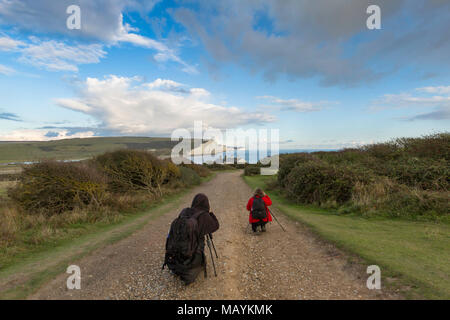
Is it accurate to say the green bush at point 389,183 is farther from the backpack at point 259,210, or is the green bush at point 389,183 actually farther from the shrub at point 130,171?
the shrub at point 130,171

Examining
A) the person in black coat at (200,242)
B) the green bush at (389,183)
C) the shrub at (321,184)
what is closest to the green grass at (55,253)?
the person in black coat at (200,242)

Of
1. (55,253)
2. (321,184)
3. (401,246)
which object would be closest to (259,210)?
(401,246)

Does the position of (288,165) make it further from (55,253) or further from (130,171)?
(55,253)

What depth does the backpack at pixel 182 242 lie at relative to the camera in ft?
14.1

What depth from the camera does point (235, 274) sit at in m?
4.94

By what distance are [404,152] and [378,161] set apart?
197 centimetres

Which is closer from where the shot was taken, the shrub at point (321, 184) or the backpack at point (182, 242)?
the backpack at point (182, 242)

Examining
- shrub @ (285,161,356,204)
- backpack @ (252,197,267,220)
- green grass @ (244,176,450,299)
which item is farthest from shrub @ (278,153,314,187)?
backpack @ (252,197,267,220)

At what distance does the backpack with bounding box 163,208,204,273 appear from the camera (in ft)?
14.1

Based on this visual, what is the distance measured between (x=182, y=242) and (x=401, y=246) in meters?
5.44

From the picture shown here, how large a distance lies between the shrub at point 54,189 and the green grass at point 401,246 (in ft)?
31.9

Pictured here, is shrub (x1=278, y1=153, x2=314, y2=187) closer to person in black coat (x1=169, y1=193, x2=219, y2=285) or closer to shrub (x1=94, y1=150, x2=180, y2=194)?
shrub (x1=94, y1=150, x2=180, y2=194)
